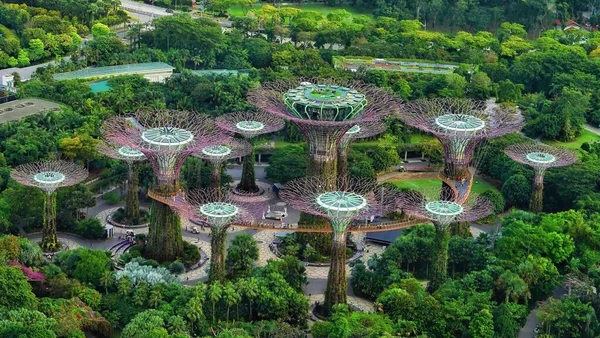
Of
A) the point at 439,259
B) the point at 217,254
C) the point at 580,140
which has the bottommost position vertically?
the point at 217,254

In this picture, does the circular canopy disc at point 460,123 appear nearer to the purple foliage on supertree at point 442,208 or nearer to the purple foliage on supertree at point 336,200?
the purple foliage on supertree at point 442,208

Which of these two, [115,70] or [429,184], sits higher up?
[115,70]

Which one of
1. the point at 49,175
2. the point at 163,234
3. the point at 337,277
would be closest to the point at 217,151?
the point at 163,234

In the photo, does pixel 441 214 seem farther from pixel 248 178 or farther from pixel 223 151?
pixel 248 178

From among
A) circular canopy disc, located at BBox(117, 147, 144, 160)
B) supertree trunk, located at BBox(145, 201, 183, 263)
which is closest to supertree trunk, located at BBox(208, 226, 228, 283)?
supertree trunk, located at BBox(145, 201, 183, 263)

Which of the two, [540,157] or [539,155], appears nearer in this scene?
[540,157]

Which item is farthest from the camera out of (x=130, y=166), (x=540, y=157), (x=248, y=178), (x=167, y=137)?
(x=248, y=178)

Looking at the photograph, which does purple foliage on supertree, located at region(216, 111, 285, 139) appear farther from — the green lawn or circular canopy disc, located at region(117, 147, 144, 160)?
the green lawn

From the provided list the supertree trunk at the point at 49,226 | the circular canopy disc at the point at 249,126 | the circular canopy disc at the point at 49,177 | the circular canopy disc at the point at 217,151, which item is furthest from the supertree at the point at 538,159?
the supertree trunk at the point at 49,226
